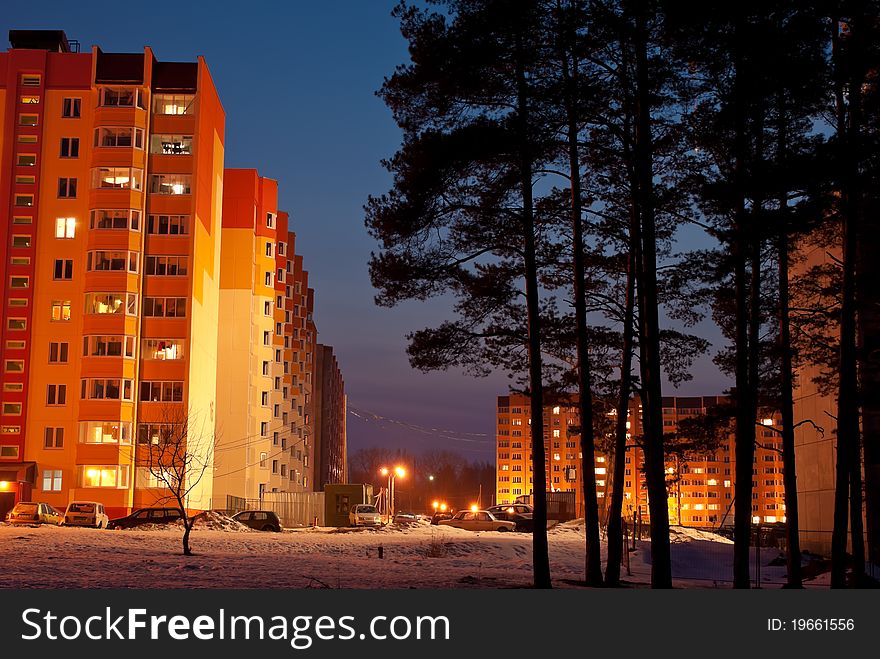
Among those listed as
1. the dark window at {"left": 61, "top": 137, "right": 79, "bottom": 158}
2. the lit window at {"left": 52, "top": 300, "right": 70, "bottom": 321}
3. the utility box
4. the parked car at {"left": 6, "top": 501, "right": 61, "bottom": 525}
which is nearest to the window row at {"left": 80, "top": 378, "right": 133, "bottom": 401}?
the lit window at {"left": 52, "top": 300, "right": 70, "bottom": 321}

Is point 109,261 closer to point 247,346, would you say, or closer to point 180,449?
point 180,449

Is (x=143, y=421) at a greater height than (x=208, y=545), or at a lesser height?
greater

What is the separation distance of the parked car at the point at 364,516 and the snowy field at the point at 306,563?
2044cm

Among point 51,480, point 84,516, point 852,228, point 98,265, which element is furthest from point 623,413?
point 98,265

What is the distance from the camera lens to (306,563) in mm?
31219

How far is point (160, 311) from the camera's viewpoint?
70.5 metres

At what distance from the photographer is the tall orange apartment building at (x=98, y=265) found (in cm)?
6712

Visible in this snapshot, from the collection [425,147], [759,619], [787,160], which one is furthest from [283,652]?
[787,160]

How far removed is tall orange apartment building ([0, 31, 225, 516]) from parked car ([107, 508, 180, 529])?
10878 millimetres

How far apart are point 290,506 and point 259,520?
20205mm

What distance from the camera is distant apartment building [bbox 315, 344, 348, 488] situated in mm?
144875

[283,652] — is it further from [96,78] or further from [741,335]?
[96,78]

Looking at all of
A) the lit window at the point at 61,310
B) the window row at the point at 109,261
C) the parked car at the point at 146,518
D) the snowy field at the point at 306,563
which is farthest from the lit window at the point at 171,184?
the snowy field at the point at 306,563

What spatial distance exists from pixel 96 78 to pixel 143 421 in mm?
24196
